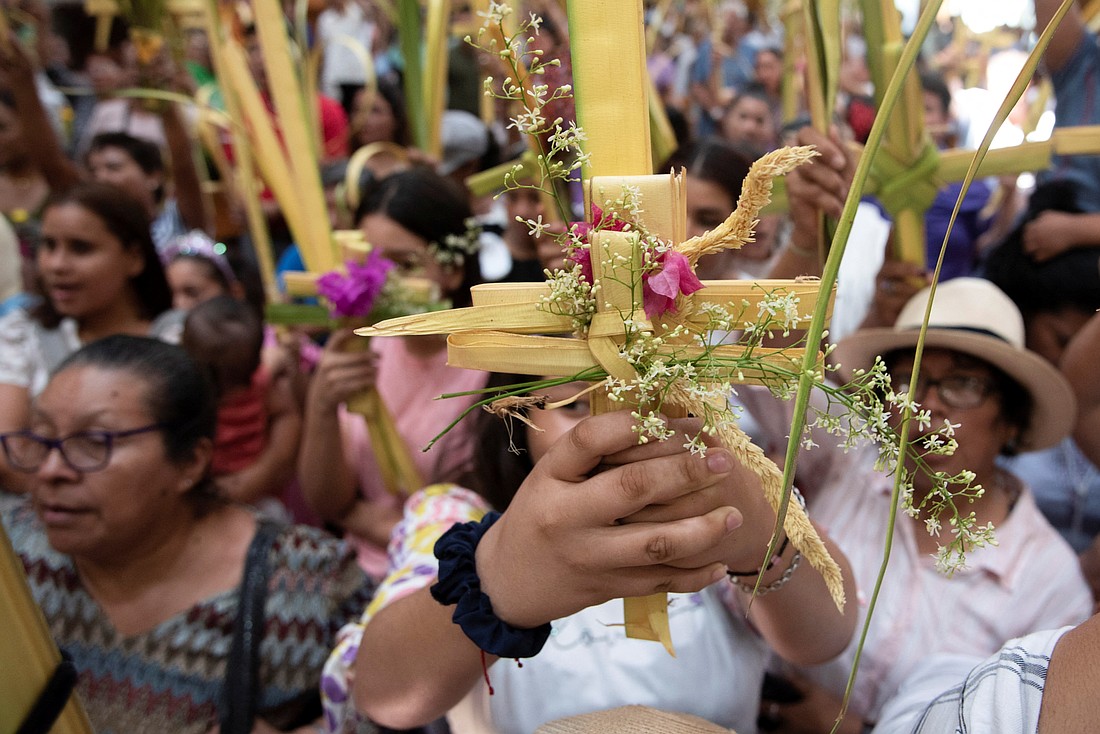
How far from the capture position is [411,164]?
7.49 feet

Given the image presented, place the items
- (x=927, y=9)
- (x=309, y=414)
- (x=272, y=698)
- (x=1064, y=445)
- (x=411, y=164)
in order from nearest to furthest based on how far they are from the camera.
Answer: (x=927, y=9) < (x=272, y=698) < (x=309, y=414) < (x=1064, y=445) < (x=411, y=164)

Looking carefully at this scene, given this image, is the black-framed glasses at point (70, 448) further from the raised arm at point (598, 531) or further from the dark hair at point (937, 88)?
the dark hair at point (937, 88)

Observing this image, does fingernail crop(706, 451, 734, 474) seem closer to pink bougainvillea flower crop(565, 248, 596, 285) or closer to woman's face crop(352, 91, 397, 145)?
pink bougainvillea flower crop(565, 248, 596, 285)

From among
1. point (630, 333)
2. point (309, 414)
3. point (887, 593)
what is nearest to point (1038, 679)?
point (630, 333)

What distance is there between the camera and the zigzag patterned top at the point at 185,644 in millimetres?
1321

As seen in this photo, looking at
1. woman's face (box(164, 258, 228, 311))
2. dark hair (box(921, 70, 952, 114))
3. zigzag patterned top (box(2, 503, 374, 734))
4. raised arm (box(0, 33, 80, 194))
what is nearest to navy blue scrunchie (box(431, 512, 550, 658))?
zigzag patterned top (box(2, 503, 374, 734))

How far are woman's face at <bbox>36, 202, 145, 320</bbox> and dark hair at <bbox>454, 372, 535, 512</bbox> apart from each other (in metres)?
1.37

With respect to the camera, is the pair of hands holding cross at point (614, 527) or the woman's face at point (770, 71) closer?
the pair of hands holding cross at point (614, 527)

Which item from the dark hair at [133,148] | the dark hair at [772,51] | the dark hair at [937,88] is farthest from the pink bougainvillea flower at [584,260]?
the dark hair at [772,51]

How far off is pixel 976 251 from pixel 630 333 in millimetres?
2780

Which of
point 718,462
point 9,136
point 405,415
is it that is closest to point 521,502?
point 718,462

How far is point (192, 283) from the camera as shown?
271 centimetres

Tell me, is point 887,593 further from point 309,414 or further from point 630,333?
point 309,414

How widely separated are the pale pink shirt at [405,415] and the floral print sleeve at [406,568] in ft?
1.64
